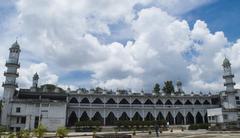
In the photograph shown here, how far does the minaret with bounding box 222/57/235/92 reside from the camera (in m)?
66.9

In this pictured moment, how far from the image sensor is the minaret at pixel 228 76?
6688cm

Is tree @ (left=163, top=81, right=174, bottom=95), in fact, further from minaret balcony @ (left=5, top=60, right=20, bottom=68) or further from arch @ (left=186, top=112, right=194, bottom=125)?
minaret balcony @ (left=5, top=60, right=20, bottom=68)

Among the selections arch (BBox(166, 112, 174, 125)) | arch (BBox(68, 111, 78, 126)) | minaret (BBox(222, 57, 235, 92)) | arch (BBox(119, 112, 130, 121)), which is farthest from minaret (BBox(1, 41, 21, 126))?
minaret (BBox(222, 57, 235, 92))

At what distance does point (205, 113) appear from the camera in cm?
7081

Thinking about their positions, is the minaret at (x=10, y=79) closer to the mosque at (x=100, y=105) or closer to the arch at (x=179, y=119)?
the mosque at (x=100, y=105)

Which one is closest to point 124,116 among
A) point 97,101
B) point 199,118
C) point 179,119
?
point 97,101

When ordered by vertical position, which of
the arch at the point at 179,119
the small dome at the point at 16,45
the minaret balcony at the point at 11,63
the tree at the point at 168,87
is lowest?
the arch at the point at 179,119

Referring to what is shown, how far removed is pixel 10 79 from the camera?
55.8 metres

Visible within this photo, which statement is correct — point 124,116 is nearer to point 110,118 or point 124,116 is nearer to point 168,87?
point 110,118

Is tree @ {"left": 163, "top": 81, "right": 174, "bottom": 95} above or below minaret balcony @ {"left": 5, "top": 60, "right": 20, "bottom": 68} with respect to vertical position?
below

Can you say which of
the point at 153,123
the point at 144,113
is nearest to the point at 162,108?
the point at 144,113

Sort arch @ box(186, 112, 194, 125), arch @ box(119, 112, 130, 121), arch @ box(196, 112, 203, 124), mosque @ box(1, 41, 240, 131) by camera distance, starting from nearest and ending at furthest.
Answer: mosque @ box(1, 41, 240, 131), arch @ box(119, 112, 130, 121), arch @ box(196, 112, 203, 124), arch @ box(186, 112, 194, 125)

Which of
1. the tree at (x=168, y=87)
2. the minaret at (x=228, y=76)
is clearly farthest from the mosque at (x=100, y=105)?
the tree at (x=168, y=87)

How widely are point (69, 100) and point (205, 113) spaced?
133ft
